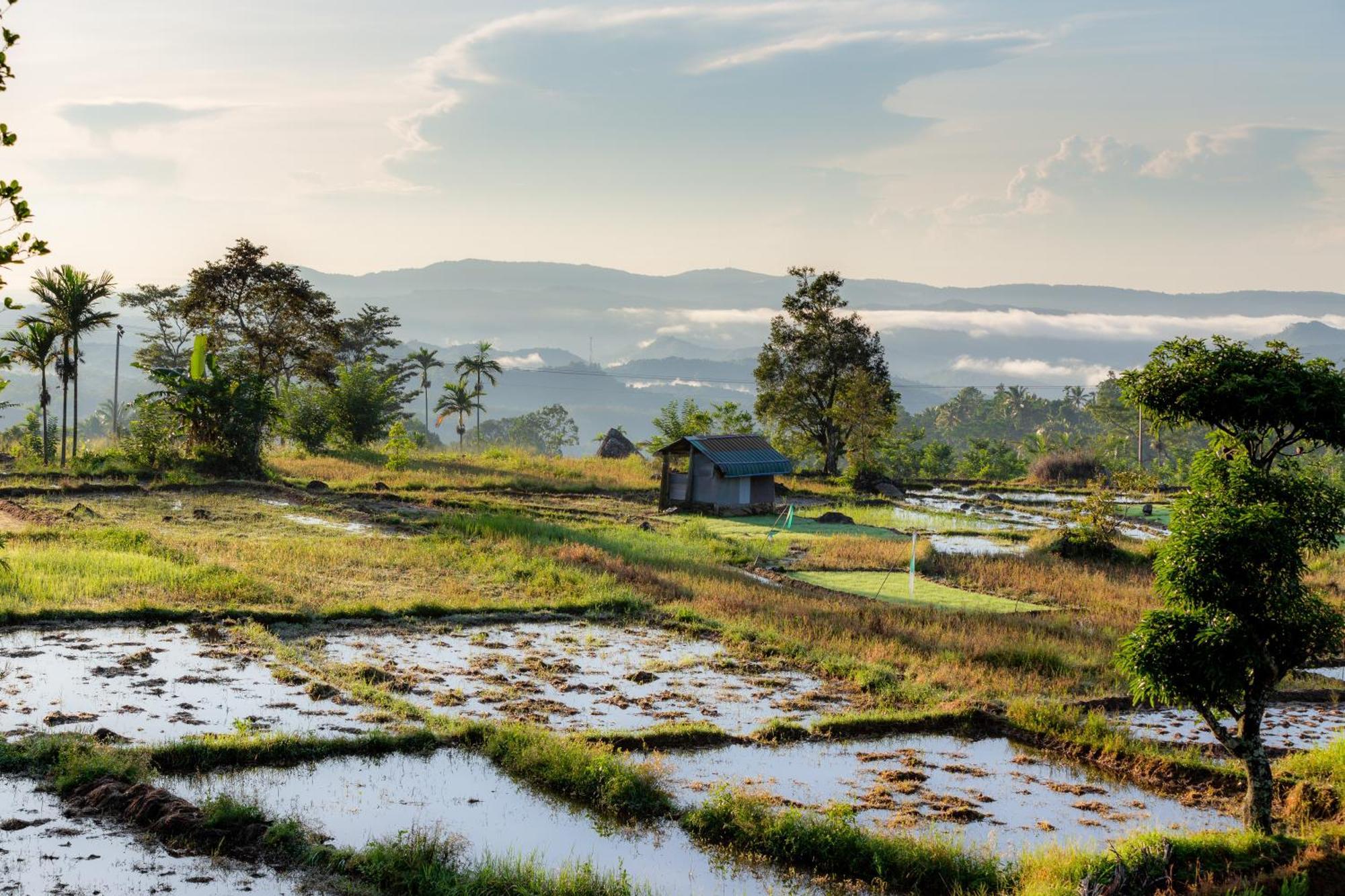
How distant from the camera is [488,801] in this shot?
29.3 feet

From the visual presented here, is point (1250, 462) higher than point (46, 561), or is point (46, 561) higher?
point (1250, 462)

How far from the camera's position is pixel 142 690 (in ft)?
→ 37.6

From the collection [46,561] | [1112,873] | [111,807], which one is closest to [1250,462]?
[1112,873]

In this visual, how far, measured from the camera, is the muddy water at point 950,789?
28.4ft

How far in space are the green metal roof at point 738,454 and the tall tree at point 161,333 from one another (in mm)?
38285

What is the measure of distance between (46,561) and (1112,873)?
53.8 feet

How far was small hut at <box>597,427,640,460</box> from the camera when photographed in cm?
5234

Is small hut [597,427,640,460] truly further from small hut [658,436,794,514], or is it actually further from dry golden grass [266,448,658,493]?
small hut [658,436,794,514]

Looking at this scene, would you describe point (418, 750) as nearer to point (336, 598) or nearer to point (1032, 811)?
point (1032, 811)

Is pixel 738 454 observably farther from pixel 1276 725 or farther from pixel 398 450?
pixel 1276 725

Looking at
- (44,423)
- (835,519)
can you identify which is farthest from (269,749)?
(44,423)

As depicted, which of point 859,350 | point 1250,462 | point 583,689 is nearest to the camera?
point 1250,462

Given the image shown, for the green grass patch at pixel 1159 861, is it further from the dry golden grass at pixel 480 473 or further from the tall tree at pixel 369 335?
the tall tree at pixel 369 335

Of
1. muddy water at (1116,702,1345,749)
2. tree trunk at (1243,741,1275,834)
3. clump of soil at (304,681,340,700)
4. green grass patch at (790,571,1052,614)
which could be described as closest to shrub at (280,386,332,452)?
green grass patch at (790,571,1052,614)
